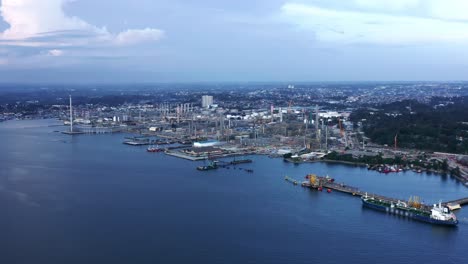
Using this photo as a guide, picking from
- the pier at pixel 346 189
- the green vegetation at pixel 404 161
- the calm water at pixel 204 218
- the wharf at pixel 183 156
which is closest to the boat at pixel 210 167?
the calm water at pixel 204 218

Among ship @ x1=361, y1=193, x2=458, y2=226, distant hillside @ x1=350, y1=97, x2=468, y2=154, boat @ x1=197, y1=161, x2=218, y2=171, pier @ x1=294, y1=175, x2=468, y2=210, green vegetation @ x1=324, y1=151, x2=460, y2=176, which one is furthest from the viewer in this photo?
distant hillside @ x1=350, y1=97, x2=468, y2=154

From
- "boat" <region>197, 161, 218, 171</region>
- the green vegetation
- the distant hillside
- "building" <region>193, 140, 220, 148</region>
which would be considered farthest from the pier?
the distant hillside

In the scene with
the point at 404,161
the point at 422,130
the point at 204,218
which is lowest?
the point at 204,218

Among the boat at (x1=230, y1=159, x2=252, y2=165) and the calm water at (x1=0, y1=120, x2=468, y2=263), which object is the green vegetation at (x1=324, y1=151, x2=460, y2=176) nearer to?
the calm water at (x1=0, y1=120, x2=468, y2=263)

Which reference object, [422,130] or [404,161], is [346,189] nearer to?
[404,161]

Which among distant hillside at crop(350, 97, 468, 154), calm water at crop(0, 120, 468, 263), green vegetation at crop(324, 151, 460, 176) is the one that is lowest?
calm water at crop(0, 120, 468, 263)

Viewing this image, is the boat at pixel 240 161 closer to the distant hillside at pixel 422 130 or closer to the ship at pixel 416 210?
the ship at pixel 416 210

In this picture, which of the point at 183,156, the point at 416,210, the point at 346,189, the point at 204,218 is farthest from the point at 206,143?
the point at 416,210
